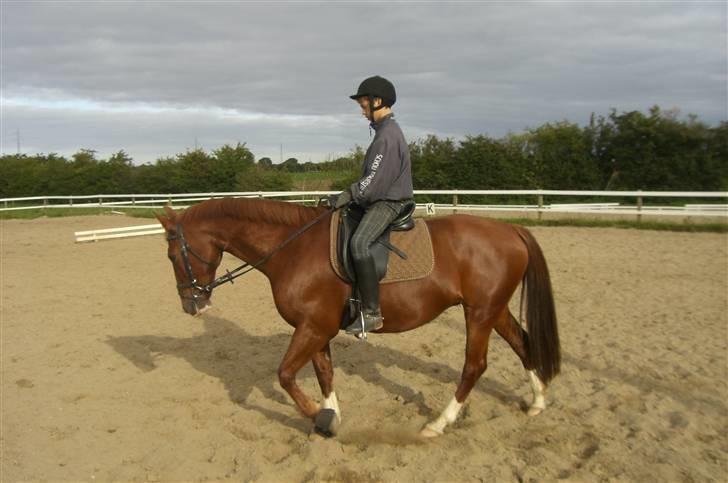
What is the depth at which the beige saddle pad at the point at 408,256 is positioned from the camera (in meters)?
4.68

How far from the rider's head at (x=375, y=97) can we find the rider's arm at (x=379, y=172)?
30 cm

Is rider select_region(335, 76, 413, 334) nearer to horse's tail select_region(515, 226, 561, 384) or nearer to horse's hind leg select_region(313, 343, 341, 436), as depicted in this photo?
horse's hind leg select_region(313, 343, 341, 436)

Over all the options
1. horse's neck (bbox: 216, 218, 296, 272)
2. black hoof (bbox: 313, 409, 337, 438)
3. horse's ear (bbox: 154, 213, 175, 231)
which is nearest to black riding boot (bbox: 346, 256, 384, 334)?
black hoof (bbox: 313, 409, 337, 438)

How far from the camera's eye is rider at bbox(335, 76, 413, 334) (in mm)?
4480

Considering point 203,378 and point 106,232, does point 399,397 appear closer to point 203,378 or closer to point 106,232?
point 203,378

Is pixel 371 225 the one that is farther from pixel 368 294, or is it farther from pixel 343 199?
pixel 368 294

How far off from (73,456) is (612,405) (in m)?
4.70

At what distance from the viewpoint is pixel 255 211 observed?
498cm

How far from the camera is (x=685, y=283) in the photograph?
31.3 feet

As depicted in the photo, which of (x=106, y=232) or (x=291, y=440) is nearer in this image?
(x=291, y=440)

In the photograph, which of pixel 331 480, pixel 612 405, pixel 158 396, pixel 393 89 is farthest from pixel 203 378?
pixel 612 405

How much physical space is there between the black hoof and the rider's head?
2.52 m

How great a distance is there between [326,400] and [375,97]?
8.85 ft

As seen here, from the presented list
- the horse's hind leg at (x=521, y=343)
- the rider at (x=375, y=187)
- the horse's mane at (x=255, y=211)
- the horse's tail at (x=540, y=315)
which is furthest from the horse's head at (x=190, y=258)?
the horse's tail at (x=540, y=315)
